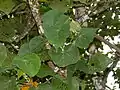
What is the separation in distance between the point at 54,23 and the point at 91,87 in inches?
56.0

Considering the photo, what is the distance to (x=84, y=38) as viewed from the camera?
802 millimetres

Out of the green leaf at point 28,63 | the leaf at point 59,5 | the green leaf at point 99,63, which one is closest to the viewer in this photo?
the green leaf at point 28,63

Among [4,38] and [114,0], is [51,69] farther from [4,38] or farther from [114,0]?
[114,0]

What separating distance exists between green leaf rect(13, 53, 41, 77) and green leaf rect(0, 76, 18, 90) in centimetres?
7

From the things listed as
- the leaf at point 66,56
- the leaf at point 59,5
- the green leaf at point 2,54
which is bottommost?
the leaf at point 66,56

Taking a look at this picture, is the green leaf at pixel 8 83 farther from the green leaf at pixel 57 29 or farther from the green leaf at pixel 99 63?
the green leaf at pixel 99 63

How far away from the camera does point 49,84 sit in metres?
0.80

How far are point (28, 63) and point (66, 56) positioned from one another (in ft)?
0.33

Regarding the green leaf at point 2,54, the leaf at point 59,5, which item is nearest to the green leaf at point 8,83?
the green leaf at point 2,54

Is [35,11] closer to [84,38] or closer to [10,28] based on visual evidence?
[84,38]

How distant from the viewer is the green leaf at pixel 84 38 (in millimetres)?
792

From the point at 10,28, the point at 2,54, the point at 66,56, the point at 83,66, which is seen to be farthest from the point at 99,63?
the point at 10,28

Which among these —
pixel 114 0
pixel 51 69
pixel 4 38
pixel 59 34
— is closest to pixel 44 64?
pixel 51 69

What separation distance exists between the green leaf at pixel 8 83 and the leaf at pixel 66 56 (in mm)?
101
